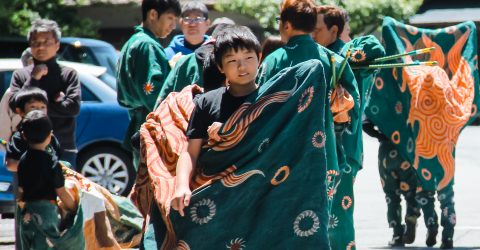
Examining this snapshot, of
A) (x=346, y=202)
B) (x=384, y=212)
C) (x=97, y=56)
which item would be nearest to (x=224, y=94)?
(x=346, y=202)

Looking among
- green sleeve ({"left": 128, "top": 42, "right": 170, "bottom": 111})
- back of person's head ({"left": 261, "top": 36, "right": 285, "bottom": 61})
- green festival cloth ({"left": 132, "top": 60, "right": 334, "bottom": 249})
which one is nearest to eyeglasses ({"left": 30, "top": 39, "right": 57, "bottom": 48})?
green sleeve ({"left": 128, "top": 42, "right": 170, "bottom": 111})

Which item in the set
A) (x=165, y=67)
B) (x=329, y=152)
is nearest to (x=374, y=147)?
(x=165, y=67)

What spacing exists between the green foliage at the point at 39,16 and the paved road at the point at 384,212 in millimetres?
9325

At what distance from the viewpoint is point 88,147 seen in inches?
508

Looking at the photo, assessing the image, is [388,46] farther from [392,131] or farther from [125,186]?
[125,186]

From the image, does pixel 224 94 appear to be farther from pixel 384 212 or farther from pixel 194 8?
pixel 384 212

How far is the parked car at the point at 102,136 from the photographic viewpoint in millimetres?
12711

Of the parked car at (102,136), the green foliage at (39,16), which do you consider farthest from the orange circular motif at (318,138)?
the green foliage at (39,16)

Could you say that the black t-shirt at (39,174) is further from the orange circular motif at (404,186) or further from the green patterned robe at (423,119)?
the orange circular motif at (404,186)

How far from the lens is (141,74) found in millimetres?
8258

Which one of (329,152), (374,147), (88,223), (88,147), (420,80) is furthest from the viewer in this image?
(374,147)

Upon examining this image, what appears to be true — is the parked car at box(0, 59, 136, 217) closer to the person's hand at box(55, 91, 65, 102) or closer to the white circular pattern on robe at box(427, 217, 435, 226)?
the person's hand at box(55, 91, 65, 102)

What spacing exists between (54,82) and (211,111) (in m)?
3.13

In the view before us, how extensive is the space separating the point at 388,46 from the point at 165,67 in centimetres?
206
